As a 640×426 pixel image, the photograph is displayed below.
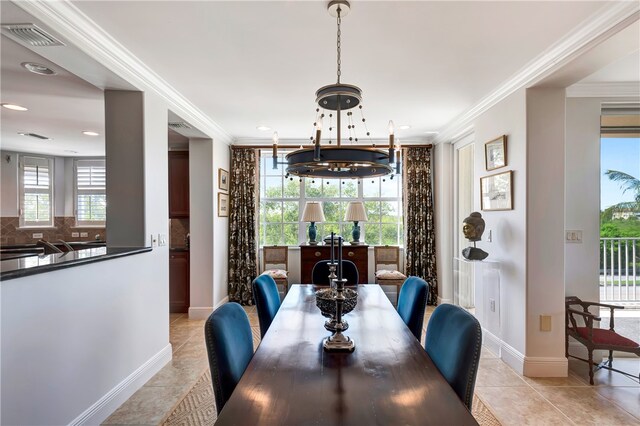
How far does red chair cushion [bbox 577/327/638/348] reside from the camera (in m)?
2.59

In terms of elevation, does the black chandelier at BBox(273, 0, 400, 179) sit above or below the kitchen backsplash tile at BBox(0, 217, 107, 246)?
above

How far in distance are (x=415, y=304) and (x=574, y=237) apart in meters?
1.93

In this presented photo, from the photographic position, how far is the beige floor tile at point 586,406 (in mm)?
2176

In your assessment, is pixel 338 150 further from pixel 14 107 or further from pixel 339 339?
pixel 14 107

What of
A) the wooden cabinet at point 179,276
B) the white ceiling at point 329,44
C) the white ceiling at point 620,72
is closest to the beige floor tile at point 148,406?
the wooden cabinet at point 179,276

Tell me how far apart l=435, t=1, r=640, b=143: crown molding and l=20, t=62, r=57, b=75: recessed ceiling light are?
380 centimetres

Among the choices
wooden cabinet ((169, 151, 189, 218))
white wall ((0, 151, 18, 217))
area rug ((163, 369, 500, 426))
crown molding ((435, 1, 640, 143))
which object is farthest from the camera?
white wall ((0, 151, 18, 217))

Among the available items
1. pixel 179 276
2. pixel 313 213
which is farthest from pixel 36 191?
pixel 313 213

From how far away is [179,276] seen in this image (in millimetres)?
4609

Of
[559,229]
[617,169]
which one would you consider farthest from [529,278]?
[617,169]

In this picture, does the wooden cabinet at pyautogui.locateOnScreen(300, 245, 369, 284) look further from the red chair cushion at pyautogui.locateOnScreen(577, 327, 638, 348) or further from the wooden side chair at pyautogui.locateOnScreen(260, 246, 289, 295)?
the red chair cushion at pyautogui.locateOnScreen(577, 327, 638, 348)

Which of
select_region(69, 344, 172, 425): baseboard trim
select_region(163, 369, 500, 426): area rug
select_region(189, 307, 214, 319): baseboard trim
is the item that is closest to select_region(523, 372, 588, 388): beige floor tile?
select_region(163, 369, 500, 426): area rug

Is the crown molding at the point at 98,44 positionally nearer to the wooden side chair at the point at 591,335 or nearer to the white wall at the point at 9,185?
the wooden side chair at the point at 591,335

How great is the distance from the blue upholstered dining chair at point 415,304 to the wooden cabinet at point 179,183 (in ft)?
11.6
